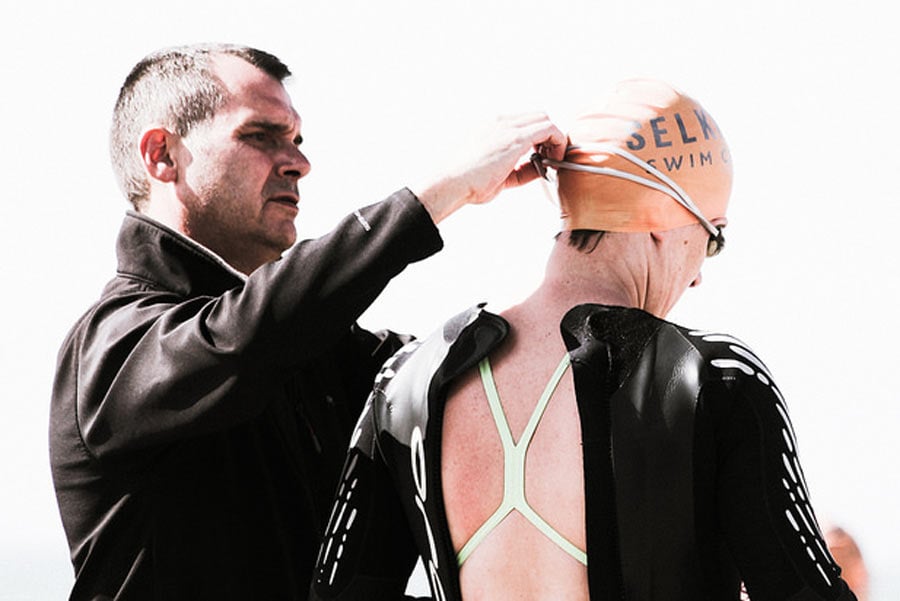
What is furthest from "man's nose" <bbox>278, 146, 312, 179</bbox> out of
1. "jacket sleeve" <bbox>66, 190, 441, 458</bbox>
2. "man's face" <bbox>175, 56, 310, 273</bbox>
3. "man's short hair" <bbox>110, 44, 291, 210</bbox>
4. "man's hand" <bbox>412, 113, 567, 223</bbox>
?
"man's hand" <bbox>412, 113, 567, 223</bbox>

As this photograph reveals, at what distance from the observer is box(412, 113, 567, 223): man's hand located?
8.89 ft

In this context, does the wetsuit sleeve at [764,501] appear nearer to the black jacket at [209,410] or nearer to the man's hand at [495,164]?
the man's hand at [495,164]

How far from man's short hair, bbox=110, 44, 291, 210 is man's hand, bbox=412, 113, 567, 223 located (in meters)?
1.20

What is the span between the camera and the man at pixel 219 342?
282 cm

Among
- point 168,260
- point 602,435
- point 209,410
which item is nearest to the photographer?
point 602,435

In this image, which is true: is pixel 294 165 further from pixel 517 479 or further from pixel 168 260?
pixel 517 479

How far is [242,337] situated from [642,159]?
0.97 meters

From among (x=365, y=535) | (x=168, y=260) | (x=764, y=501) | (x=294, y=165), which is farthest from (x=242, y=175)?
(x=764, y=501)

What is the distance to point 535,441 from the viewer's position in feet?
8.16

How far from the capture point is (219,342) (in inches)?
114

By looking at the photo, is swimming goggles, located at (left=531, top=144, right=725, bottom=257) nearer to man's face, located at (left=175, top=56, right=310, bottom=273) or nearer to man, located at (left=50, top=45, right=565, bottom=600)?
man, located at (left=50, top=45, right=565, bottom=600)

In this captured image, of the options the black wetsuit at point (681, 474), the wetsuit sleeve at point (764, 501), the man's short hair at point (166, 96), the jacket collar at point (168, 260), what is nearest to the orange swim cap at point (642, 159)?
the black wetsuit at point (681, 474)

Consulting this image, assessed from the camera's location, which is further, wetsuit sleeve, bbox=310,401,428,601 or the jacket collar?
the jacket collar

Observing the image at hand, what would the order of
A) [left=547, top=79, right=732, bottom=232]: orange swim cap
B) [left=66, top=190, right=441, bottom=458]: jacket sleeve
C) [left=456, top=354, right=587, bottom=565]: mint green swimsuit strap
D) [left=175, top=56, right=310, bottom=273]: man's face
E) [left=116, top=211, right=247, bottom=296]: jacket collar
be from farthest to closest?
[left=175, top=56, right=310, bottom=273]: man's face
[left=116, top=211, right=247, bottom=296]: jacket collar
[left=66, top=190, right=441, bottom=458]: jacket sleeve
[left=547, top=79, right=732, bottom=232]: orange swim cap
[left=456, top=354, right=587, bottom=565]: mint green swimsuit strap
